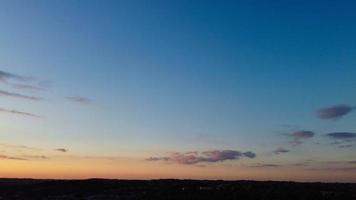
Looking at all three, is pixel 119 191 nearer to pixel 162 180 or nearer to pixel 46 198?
pixel 46 198

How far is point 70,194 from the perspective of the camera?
142 metres

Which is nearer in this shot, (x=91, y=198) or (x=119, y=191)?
(x=91, y=198)

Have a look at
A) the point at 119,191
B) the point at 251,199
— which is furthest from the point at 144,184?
the point at 251,199

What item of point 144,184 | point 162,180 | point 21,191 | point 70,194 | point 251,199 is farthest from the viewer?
point 162,180

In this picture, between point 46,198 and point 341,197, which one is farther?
point 46,198

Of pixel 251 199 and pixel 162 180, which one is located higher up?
pixel 162 180

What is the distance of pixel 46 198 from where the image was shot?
130m

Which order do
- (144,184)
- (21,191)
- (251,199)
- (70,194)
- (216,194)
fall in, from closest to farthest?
(251,199)
(216,194)
(70,194)
(21,191)
(144,184)

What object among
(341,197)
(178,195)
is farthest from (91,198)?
(341,197)

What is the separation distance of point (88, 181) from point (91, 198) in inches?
1812

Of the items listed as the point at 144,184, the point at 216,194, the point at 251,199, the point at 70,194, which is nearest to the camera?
the point at 251,199

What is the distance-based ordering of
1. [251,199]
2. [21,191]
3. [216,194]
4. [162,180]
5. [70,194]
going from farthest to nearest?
1. [162,180]
2. [21,191]
3. [70,194]
4. [216,194]
5. [251,199]

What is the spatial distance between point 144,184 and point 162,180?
15.2 m

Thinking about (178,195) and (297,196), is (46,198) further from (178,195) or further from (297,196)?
(297,196)
